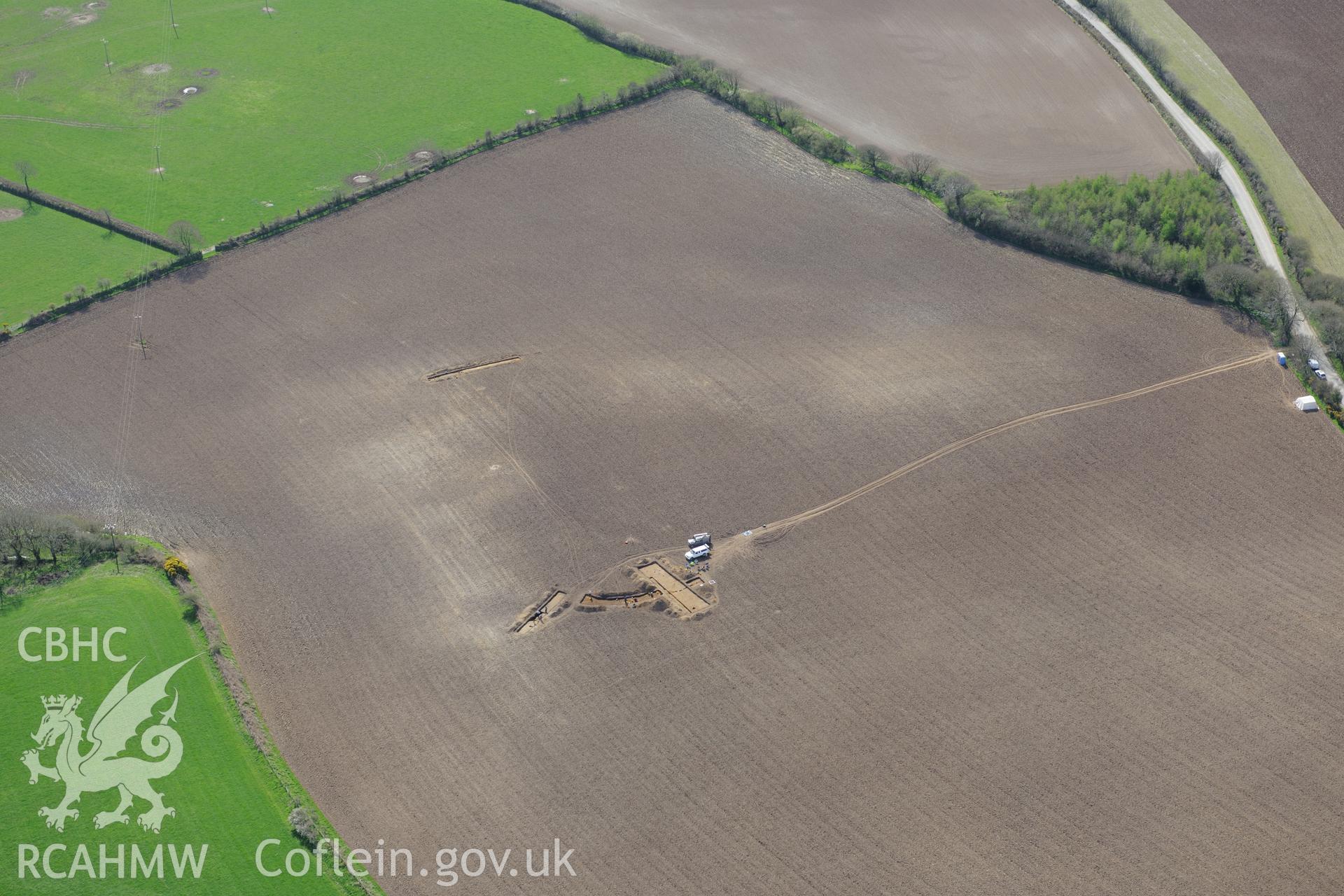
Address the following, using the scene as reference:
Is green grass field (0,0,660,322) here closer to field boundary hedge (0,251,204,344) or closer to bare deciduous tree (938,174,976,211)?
field boundary hedge (0,251,204,344)

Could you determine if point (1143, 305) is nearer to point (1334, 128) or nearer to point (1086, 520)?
point (1086, 520)

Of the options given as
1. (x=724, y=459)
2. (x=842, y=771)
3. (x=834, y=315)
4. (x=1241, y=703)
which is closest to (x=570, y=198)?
(x=834, y=315)

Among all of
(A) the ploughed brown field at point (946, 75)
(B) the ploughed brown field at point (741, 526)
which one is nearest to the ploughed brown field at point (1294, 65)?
(A) the ploughed brown field at point (946, 75)

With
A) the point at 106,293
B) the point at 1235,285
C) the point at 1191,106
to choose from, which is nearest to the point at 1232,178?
the point at 1191,106

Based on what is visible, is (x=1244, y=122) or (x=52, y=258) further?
(x=1244, y=122)

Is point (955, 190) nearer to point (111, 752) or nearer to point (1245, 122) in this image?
point (1245, 122)

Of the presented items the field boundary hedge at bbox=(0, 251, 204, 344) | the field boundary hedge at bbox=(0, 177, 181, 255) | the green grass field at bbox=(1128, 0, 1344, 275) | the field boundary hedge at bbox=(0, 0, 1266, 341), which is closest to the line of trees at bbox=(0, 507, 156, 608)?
the field boundary hedge at bbox=(0, 251, 204, 344)
